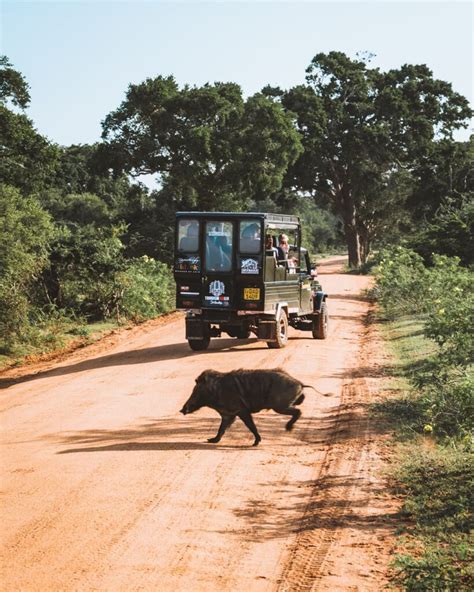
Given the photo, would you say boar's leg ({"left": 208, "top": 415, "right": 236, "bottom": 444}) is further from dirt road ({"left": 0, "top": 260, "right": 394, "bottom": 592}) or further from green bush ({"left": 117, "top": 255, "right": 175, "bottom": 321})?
green bush ({"left": 117, "top": 255, "right": 175, "bottom": 321})

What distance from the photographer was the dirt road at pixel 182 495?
663cm

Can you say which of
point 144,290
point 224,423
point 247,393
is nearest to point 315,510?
point 247,393

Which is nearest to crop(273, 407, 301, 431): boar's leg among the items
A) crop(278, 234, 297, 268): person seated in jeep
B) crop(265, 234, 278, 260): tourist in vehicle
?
crop(265, 234, 278, 260): tourist in vehicle

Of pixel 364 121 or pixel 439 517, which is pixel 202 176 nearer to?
pixel 364 121

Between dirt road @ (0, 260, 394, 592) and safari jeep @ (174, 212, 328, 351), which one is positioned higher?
safari jeep @ (174, 212, 328, 351)

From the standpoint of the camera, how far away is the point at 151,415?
12320 mm

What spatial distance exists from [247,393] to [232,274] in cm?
837

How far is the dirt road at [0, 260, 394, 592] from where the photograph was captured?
6629mm

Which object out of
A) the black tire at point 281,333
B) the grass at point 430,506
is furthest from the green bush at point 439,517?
the black tire at point 281,333

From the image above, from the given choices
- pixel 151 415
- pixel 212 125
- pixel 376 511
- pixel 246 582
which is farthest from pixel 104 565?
pixel 212 125

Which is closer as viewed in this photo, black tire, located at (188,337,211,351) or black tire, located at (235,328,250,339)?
black tire, located at (188,337,211,351)

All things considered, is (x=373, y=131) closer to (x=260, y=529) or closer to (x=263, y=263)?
(x=263, y=263)

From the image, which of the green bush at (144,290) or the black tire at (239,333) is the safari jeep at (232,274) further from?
the green bush at (144,290)

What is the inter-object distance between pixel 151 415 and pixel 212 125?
Answer: 110ft
